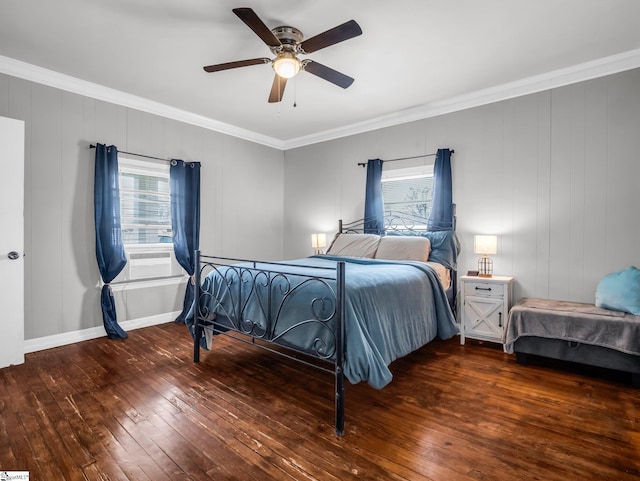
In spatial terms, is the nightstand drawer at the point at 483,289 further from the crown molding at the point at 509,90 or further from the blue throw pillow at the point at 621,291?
the crown molding at the point at 509,90

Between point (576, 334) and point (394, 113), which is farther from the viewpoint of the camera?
point (394, 113)

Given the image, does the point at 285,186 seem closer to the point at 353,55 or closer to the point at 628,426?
the point at 353,55

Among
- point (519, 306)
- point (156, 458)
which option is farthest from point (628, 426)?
point (156, 458)

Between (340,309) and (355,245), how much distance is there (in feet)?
7.66

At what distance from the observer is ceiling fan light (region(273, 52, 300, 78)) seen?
258cm

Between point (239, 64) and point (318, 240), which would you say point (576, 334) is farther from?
point (239, 64)

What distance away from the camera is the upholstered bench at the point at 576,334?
2.61 m

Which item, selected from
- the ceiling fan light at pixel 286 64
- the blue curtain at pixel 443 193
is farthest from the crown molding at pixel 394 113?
the ceiling fan light at pixel 286 64

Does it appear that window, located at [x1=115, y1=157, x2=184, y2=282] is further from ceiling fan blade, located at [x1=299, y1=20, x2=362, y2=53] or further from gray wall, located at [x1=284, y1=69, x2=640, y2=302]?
gray wall, located at [x1=284, y1=69, x2=640, y2=302]

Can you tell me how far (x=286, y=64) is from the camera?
102 inches

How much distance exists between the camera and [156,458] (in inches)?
70.5

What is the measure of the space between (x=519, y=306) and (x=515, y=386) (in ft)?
2.64

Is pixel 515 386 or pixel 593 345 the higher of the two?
pixel 593 345

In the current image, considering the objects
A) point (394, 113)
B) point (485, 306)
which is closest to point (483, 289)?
point (485, 306)
